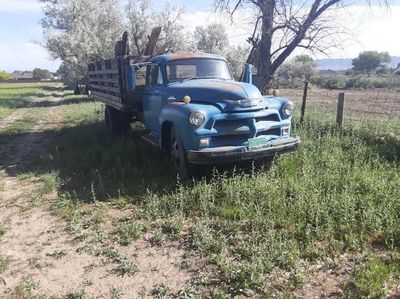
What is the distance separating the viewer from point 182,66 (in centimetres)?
776

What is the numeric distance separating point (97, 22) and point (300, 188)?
29697 mm

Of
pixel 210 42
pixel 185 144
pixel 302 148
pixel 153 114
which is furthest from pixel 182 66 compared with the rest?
pixel 210 42

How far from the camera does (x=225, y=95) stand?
6348 mm

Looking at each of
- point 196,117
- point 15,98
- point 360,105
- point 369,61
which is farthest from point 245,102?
point 369,61

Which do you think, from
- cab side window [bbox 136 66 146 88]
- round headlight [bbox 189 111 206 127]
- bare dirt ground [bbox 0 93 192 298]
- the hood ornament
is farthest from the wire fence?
bare dirt ground [bbox 0 93 192 298]

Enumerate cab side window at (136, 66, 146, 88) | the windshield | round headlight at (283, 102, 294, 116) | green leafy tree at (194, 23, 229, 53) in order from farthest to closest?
green leafy tree at (194, 23, 229, 53)
cab side window at (136, 66, 146, 88)
the windshield
round headlight at (283, 102, 294, 116)

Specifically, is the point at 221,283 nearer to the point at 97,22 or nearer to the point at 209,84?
the point at 209,84

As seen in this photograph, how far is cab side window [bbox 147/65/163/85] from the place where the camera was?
785cm

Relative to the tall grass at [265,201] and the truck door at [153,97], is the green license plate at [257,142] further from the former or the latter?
the truck door at [153,97]

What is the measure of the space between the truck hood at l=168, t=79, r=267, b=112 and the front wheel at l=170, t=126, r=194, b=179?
69 cm

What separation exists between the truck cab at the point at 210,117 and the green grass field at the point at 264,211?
1.35ft

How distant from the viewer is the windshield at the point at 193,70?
25.3 feet

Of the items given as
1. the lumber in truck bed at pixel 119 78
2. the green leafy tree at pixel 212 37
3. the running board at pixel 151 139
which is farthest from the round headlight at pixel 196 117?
the green leafy tree at pixel 212 37

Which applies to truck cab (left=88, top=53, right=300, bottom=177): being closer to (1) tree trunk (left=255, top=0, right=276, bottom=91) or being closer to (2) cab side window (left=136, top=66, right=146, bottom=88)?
(2) cab side window (left=136, top=66, right=146, bottom=88)
